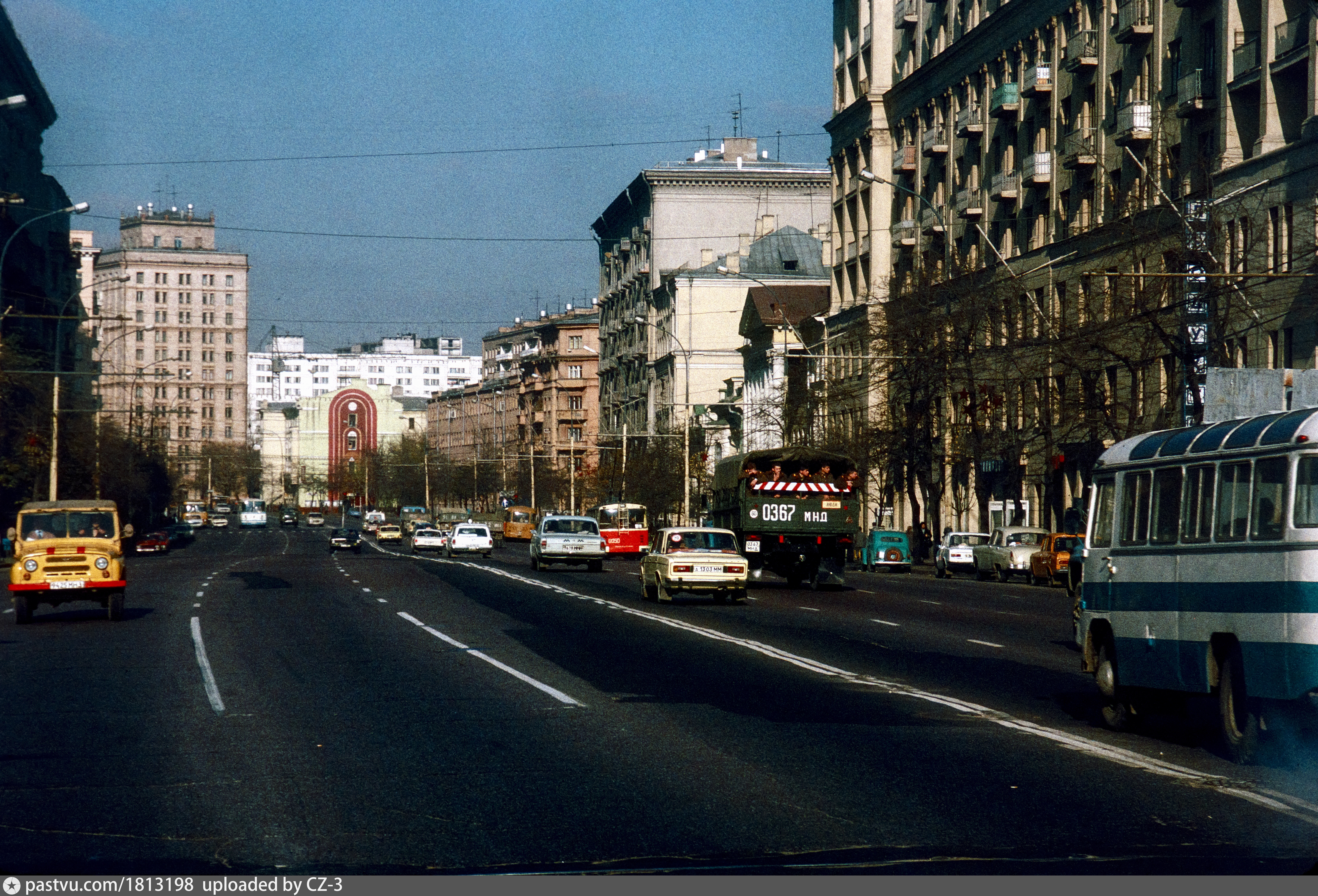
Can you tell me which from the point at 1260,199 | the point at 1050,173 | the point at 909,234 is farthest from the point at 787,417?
the point at 1260,199

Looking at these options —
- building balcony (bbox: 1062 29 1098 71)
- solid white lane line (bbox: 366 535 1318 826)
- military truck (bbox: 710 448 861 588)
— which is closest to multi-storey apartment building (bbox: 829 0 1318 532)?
building balcony (bbox: 1062 29 1098 71)

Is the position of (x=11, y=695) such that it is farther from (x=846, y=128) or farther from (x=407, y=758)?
(x=846, y=128)

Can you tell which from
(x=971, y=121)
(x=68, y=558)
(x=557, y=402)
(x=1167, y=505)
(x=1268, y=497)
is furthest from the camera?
(x=557, y=402)

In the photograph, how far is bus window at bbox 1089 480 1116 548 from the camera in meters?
13.8

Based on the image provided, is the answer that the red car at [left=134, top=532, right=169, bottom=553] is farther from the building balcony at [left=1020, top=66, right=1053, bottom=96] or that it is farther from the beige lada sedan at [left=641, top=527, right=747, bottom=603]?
the beige lada sedan at [left=641, top=527, right=747, bottom=603]

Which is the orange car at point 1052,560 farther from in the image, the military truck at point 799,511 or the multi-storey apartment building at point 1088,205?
the military truck at point 799,511

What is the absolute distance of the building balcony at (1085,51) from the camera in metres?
56.0

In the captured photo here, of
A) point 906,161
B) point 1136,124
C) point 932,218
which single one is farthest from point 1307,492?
point 906,161

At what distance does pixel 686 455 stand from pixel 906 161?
19.9 meters

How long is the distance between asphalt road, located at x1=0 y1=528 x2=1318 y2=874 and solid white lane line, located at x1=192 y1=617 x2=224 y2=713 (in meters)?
0.15

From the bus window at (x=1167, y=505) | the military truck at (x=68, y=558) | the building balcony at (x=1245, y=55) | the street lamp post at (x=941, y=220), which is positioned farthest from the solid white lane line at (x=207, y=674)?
the building balcony at (x=1245, y=55)

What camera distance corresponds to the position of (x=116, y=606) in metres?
27.6

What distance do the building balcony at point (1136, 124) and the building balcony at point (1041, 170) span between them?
7444mm

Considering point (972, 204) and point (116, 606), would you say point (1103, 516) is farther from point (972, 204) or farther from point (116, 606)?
point (972, 204)
